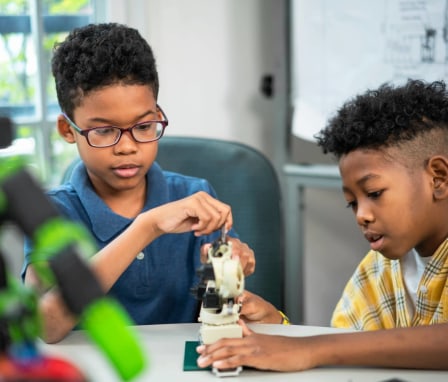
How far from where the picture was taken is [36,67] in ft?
7.69

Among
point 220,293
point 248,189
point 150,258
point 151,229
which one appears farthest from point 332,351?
point 248,189

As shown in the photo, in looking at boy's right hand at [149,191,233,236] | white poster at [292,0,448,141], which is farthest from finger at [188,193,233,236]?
white poster at [292,0,448,141]

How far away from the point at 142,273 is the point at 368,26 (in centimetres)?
110

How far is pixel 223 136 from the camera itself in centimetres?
259

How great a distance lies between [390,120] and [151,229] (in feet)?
1.60

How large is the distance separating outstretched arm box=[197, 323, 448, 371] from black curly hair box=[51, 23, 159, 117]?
0.58 meters

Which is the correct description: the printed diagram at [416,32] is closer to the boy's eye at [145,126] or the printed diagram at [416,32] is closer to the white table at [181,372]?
the boy's eye at [145,126]

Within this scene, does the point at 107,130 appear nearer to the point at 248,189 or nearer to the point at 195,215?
the point at 195,215

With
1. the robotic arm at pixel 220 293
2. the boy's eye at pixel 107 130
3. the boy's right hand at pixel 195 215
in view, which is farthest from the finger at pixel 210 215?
the boy's eye at pixel 107 130

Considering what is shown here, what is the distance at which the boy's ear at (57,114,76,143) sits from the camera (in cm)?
150

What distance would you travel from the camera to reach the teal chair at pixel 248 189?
169cm

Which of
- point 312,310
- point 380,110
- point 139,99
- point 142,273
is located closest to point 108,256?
point 142,273

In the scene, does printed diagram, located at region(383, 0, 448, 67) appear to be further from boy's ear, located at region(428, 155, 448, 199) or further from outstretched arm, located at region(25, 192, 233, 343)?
outstretched arm, located at region(25, 192, 233, 343)

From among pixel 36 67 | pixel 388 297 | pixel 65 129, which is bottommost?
pixel 388 297
